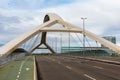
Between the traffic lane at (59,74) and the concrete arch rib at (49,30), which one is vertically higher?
the concrete arch rib at (49,30)

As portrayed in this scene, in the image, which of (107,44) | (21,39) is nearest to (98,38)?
(107,44)

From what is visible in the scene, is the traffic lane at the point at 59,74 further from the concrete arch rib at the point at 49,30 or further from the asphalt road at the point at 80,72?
the concrete arch rib at the point at 49,30

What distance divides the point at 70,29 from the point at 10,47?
76.6ft

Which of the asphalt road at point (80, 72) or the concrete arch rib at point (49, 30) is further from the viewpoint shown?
the concrete arch rib at point (49, 30)

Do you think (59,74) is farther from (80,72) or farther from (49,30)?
(49,30)

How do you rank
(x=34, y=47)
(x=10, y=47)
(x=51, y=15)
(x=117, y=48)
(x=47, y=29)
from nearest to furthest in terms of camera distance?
(x=10, y=47) → (x=117, y=48) → (x=47, y=29) → (x=51, y=15) → (x=34, y=47)

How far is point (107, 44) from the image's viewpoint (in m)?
94.1

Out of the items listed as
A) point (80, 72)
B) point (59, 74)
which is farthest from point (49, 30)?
point (59, 74)

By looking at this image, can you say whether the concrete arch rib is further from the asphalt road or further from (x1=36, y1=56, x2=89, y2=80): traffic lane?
(x1=36, y1=56, x2=89, y2=80): traffic lane

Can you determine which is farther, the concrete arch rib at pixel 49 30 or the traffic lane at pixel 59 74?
the concrete arch rib at pixel 49 30

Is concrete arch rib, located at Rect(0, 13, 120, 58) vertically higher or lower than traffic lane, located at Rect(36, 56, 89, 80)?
higher

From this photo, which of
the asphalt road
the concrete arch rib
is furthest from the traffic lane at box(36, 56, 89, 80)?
the concrete arch rib

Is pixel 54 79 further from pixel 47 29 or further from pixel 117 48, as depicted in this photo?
pixel 47 29

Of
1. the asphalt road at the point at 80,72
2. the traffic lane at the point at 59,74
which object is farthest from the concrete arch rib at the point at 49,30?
the traffic lane at the point at 59,74
